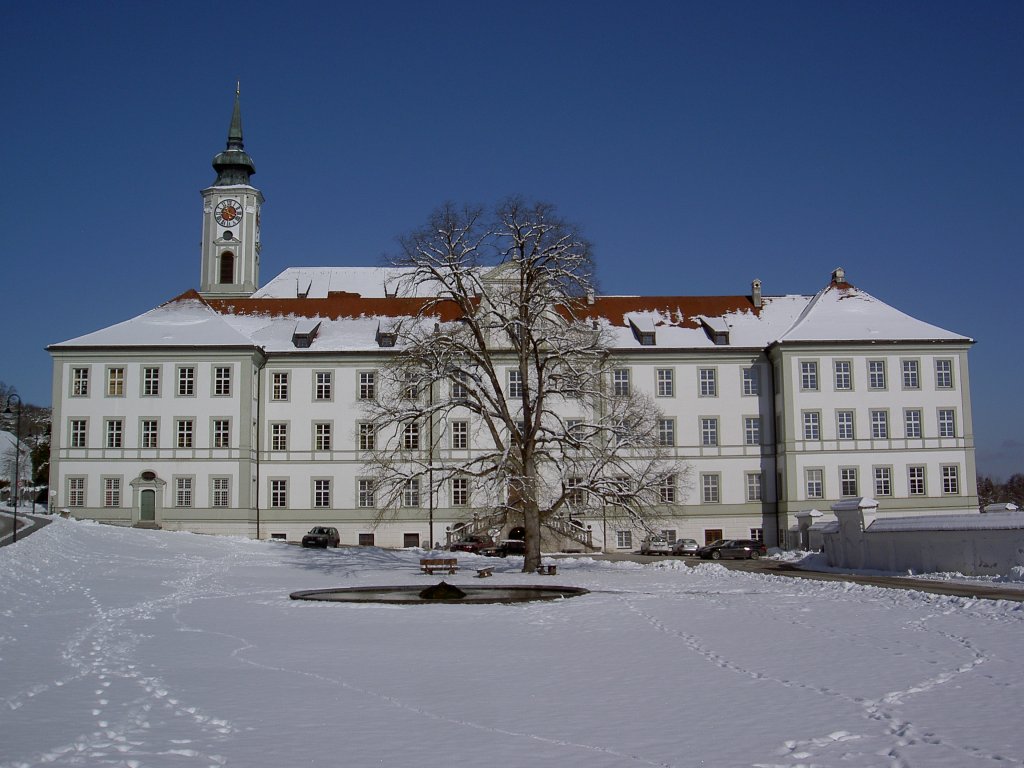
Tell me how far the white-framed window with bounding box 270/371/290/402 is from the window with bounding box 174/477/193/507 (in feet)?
19.6

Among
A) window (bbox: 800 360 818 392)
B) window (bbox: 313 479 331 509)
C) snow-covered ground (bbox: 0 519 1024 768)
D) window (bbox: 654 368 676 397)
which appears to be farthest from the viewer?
window (bbox: 654 368 676 397)

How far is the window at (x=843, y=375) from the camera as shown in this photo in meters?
53.8

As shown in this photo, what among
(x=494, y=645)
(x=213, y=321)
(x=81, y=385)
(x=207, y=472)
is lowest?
(x=494, y=645)

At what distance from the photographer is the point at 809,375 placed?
176ft

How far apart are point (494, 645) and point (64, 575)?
17.9 metres

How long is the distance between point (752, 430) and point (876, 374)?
6.72 metres

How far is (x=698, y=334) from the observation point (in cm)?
5656

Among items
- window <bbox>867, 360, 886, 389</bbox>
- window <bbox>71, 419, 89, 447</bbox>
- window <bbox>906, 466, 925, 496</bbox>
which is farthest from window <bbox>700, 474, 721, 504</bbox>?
window <bbox>71, 419, 89, 447</bbox>

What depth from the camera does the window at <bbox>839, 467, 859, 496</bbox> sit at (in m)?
53.3

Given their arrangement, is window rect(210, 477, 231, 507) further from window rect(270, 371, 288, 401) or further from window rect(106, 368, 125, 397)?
window rect(106, 368, 125, 397)

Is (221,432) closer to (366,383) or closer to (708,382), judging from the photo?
(366,383)

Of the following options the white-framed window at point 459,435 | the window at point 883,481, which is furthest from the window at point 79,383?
the window at point 883,481

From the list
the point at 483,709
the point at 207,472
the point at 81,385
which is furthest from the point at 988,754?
the point at 81,385

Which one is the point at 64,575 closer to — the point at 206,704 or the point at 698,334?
the point at 206,704
